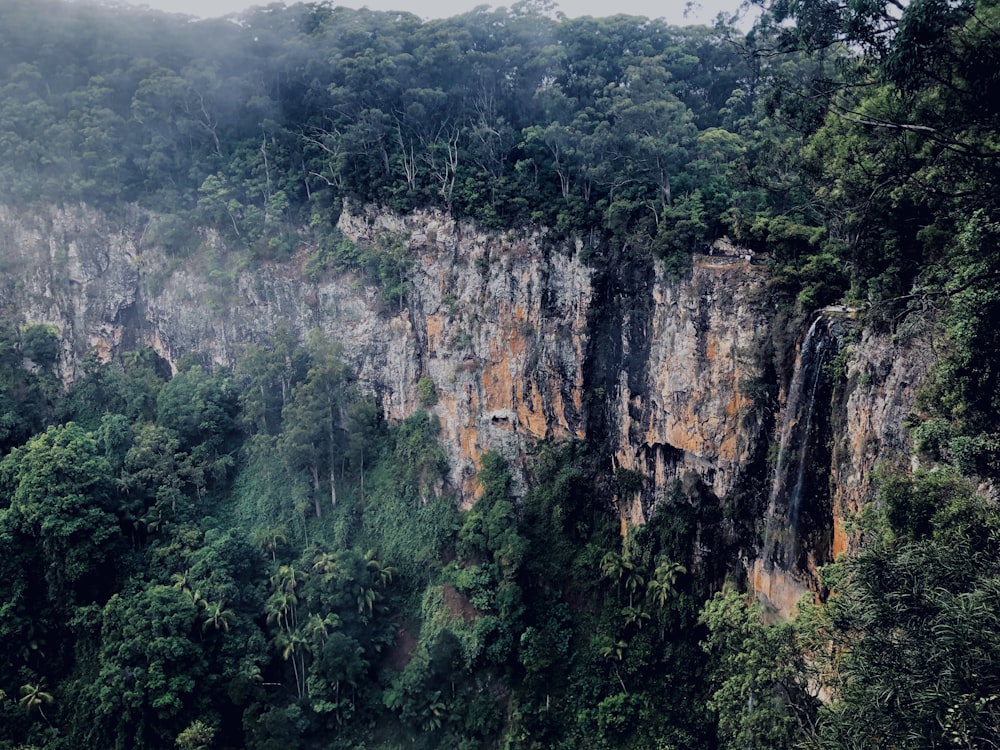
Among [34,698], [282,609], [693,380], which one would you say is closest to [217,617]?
[282,609]

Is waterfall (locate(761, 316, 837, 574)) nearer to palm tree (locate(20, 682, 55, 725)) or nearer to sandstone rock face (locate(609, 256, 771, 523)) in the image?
sandstone rock face (locate(609, 256, 771, 523))

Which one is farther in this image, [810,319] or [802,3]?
[810,319]

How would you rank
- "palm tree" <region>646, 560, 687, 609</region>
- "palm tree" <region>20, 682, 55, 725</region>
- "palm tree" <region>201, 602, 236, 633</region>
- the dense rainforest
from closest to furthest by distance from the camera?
the dense rainforest → "palm tree" <region>646, 560, 687, 609</region> → "palm tree" <region>20, 682, 55, 725</region> → "palm tree" <region>201, 602, 236, 633</region>

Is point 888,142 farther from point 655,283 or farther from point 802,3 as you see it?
point 655,283

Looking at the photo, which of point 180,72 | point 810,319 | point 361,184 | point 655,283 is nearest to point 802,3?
point 810,319

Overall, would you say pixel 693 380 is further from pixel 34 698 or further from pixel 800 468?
pixel 34 698

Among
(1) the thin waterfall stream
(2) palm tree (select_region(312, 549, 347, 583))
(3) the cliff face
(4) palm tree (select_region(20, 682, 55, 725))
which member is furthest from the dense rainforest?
(1) the thin waterfall stream

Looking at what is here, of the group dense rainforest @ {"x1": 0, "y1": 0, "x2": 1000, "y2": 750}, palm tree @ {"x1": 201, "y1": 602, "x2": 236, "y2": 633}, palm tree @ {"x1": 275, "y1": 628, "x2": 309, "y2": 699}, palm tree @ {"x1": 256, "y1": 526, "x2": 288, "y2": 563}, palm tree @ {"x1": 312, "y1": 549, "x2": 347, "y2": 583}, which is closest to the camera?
dense rainforest @ {"x1": 0, "y1": 0, "x2": 1000, "y2": 750}
